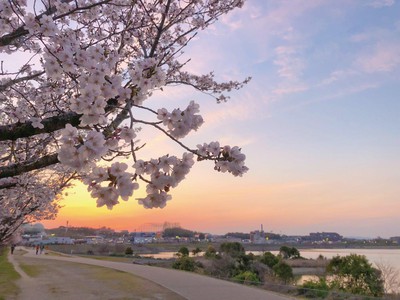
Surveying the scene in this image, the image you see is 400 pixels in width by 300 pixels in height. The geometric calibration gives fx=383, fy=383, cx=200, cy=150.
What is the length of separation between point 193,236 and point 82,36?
180m

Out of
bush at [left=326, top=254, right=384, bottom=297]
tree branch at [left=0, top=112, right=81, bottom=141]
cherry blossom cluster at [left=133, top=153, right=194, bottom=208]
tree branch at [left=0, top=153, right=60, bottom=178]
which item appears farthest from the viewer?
bush at [left=326, top=254, right=384, bottom=297]

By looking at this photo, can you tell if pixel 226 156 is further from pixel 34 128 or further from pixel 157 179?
pixel 34 128

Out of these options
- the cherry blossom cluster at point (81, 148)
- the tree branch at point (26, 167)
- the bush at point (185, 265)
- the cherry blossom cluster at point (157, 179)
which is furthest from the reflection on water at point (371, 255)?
the cherry blossom cluster at point (81, 148)

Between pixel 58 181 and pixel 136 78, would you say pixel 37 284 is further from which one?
pixel 136 78

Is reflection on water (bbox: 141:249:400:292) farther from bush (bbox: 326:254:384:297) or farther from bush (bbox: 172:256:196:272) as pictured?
bush (bbox: 172:256:196:272)

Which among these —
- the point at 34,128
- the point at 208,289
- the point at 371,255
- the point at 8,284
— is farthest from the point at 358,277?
the point at 371,255

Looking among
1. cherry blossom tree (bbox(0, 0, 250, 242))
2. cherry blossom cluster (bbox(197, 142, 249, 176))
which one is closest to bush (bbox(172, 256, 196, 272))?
cherry blossom tree (bbox(0, 0, 250, 242))

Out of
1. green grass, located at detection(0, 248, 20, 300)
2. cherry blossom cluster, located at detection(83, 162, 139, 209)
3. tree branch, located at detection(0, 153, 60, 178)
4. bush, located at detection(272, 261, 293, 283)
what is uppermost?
tree branch, located at detection(0, 153, 60, 178)

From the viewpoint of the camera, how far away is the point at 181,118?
10.2 ft

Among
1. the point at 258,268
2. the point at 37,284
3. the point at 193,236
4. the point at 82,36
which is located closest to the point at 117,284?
the point at 37,284

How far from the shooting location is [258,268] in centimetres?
2522

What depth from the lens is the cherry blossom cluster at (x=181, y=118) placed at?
3100mm

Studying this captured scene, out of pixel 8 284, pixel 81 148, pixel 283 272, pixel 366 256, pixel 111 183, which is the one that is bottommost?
pixel 8 284

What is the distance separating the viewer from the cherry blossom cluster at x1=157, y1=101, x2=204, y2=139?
3100 mm
